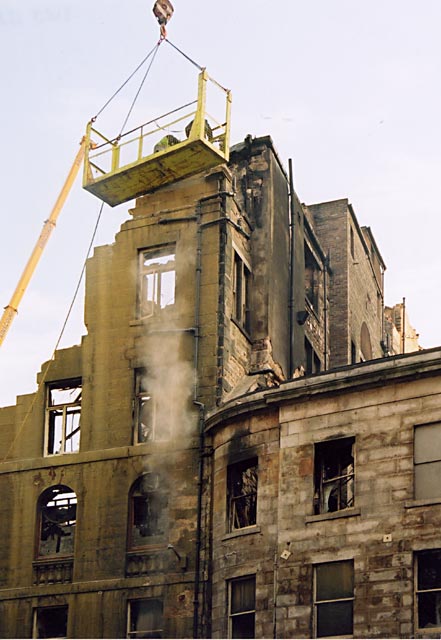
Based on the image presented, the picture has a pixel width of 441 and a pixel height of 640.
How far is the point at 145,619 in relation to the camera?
38.0m

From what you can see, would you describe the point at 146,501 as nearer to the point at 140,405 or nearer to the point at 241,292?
the point at 140,405

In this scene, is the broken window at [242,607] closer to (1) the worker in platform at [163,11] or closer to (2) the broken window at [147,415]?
(2) the broken window at [147,415]

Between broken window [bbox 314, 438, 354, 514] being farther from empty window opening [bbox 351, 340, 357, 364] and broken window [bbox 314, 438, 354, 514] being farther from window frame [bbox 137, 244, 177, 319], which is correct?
empty window opening [bbox 351, 340, 357, 364]

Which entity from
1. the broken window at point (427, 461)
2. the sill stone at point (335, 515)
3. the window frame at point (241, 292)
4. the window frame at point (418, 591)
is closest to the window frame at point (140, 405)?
the window frame at point (241, 292)

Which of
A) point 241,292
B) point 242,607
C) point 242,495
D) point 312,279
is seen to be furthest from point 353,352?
point 242,607

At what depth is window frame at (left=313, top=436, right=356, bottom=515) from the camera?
35000mm

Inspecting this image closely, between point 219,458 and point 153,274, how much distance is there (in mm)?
7046

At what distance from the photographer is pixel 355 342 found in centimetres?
5375

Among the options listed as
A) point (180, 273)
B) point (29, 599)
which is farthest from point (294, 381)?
point (29, 599)

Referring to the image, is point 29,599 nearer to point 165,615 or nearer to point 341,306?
point 165,615

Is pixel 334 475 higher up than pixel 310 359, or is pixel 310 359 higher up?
pixel 310 359

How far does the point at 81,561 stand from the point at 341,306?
57.0 feet

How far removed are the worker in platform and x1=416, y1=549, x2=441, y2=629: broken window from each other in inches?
901

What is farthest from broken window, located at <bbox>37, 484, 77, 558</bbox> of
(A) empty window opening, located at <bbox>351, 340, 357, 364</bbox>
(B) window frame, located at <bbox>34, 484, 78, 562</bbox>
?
(A) empty window opening, located at <bbox>351, 340, 357, 364</bbox>
